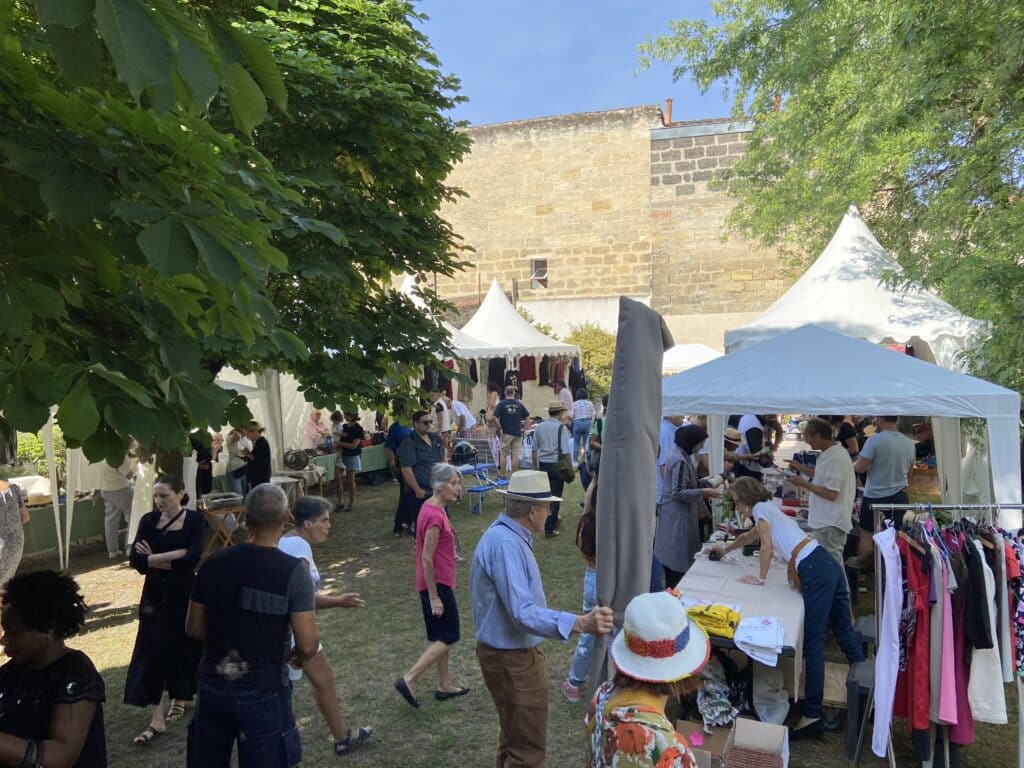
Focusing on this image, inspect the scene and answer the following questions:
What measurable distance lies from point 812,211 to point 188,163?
11994mm

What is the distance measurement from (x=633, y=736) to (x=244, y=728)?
1757 mm

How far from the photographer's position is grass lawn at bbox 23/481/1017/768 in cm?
459

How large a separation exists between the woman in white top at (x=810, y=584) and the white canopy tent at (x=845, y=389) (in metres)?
1.19

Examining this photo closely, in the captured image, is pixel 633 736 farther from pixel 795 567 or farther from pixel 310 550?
pixel 795 567

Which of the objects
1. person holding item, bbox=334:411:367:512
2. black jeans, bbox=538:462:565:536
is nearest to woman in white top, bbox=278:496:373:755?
black jeans, bbox=538:462:565:536

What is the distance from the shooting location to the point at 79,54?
1495mm

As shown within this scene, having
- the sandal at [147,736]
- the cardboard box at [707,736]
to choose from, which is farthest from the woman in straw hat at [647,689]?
the sandal at [147,736]

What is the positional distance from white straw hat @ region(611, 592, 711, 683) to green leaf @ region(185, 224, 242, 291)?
5.93 ft

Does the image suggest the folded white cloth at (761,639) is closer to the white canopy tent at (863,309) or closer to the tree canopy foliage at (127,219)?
the tree canopy foliage at (127,219)

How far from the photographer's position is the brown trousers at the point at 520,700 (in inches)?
138

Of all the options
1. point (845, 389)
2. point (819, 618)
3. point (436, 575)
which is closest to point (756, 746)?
point (819, 618)

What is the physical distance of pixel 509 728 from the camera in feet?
11.6

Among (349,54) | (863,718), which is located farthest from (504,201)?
(863,718)

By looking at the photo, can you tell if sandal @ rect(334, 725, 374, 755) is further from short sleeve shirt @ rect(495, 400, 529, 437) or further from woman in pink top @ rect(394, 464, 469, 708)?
short sleeve shirt @ rect(495, 400, 529, 437)
